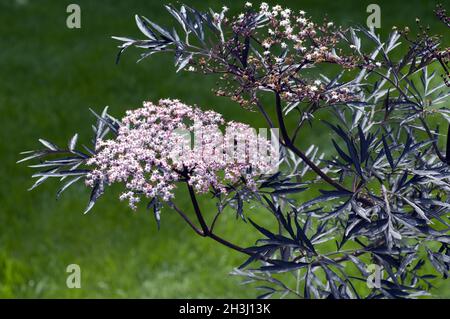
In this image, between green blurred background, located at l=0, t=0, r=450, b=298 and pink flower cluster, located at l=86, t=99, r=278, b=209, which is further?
green blurred background, located at l=0, t=0, r=450, b=298

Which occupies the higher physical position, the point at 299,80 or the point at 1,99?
the point at 1,99

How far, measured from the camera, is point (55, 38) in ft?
26.5

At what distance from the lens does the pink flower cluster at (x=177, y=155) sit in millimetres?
1808

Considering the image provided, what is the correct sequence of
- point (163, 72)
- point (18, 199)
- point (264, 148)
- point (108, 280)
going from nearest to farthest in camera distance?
point (264, 148) → point (108, 280) → point (18, 199) → point (163, 72)

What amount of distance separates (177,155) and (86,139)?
14.4ft

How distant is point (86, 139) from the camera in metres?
6.07

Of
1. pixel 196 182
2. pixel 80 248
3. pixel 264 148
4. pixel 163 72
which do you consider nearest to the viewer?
pixel 196 182

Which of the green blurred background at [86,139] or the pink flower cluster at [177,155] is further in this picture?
the green blurred background at [86,139]

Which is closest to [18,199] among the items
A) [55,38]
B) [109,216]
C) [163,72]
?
[109,216]

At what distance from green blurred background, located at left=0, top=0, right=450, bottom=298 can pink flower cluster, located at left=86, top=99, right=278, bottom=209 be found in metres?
1.18

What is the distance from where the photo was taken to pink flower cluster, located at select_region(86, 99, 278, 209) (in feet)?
5.93

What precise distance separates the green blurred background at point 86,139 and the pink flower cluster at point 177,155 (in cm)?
118
